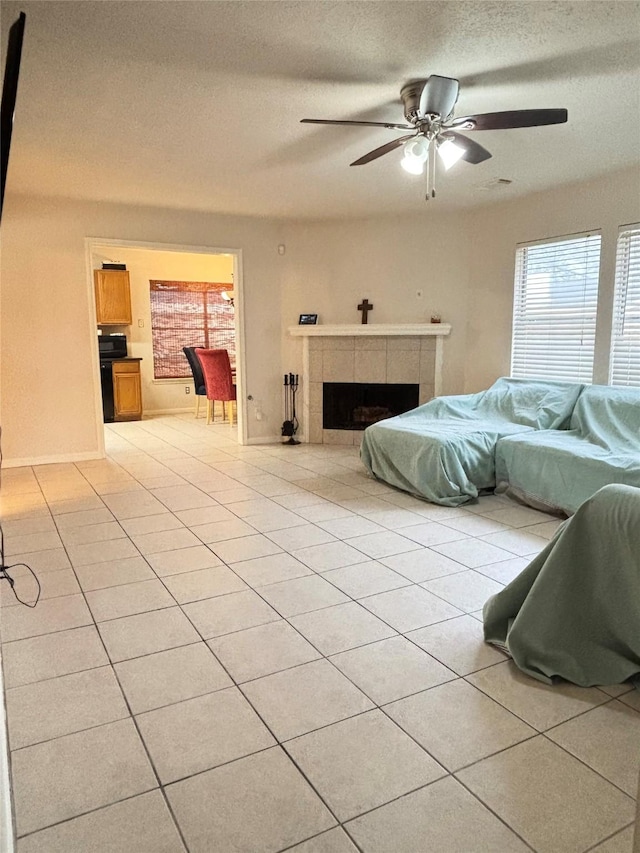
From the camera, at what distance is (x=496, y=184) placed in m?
4.64

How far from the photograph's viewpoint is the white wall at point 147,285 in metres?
8.16

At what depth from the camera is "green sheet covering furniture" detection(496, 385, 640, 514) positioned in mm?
3455

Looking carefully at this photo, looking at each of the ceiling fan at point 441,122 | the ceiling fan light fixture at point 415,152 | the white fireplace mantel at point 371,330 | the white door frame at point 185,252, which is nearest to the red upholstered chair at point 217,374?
the white door frame at point 185,252

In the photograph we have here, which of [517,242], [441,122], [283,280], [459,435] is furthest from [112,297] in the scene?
[441,122]

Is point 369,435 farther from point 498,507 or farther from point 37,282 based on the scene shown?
point 37,282

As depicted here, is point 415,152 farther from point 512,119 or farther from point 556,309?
point 556,309

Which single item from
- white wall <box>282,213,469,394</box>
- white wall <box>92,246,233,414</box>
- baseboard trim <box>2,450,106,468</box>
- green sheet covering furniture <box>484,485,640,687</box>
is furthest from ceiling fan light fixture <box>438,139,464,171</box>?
white wall <box>92,246,233,414</box>

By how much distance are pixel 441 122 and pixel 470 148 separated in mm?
294

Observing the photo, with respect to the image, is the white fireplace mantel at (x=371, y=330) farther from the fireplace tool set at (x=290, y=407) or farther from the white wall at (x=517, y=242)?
the fireplace tool set at (x=290, y=407)

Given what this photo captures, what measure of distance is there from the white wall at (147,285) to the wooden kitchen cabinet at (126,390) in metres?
0.41

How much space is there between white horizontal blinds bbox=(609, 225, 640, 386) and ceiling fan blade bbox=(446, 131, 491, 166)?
6.35 ft

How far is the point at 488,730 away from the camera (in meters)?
1.70

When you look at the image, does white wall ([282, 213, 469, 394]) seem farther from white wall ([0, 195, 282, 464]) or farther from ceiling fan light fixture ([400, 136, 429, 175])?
ceiling fan light fixture ([400, 136, 429, 175])

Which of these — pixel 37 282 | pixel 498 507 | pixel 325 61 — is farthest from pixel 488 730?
pixel 37 282
